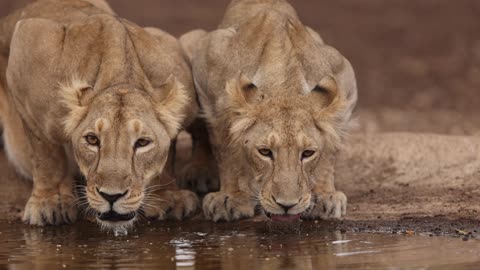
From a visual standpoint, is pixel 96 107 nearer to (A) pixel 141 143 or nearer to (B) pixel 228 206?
(A) pixel 141 143

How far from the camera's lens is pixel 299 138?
880 cm

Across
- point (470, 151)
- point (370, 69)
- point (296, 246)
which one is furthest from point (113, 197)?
point (370, 69)

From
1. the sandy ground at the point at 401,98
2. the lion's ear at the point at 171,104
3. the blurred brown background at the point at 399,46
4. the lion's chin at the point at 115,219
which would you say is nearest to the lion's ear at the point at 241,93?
the lion's ear at the point at 171,104

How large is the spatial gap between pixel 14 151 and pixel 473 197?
367cm

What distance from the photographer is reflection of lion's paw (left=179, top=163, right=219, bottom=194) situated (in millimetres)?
10641

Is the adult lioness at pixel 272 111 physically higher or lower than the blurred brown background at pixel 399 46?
lower

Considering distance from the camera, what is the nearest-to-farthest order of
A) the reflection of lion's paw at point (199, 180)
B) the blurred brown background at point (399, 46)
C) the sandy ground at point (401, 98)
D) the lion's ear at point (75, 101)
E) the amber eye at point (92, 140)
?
the amber eye at point (92, 140)
the lion's ear at point (75, 101)
the sandy ground at point (401, 98)
the reflection of lion's paw at point (199, 180)
the blurred brown background at point (399, 46)

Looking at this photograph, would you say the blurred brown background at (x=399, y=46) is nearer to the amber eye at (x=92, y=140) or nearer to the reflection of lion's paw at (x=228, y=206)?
the reflection of lion's paw at (x=228, y=206)

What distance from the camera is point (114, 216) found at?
28.7 ft

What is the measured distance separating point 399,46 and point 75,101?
8639 millimetres

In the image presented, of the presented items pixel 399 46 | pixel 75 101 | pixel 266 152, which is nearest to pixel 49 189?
pixel 75 101

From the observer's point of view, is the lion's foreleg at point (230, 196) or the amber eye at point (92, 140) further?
the lion's foreleg at point (230, 196)

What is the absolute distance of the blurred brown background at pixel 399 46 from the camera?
47.2ft

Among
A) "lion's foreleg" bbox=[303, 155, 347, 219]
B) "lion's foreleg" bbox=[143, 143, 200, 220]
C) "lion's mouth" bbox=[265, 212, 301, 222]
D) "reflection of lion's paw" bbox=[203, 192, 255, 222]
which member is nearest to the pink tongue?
"lion's mouth" bbox=[265, 212, 301, 222]
